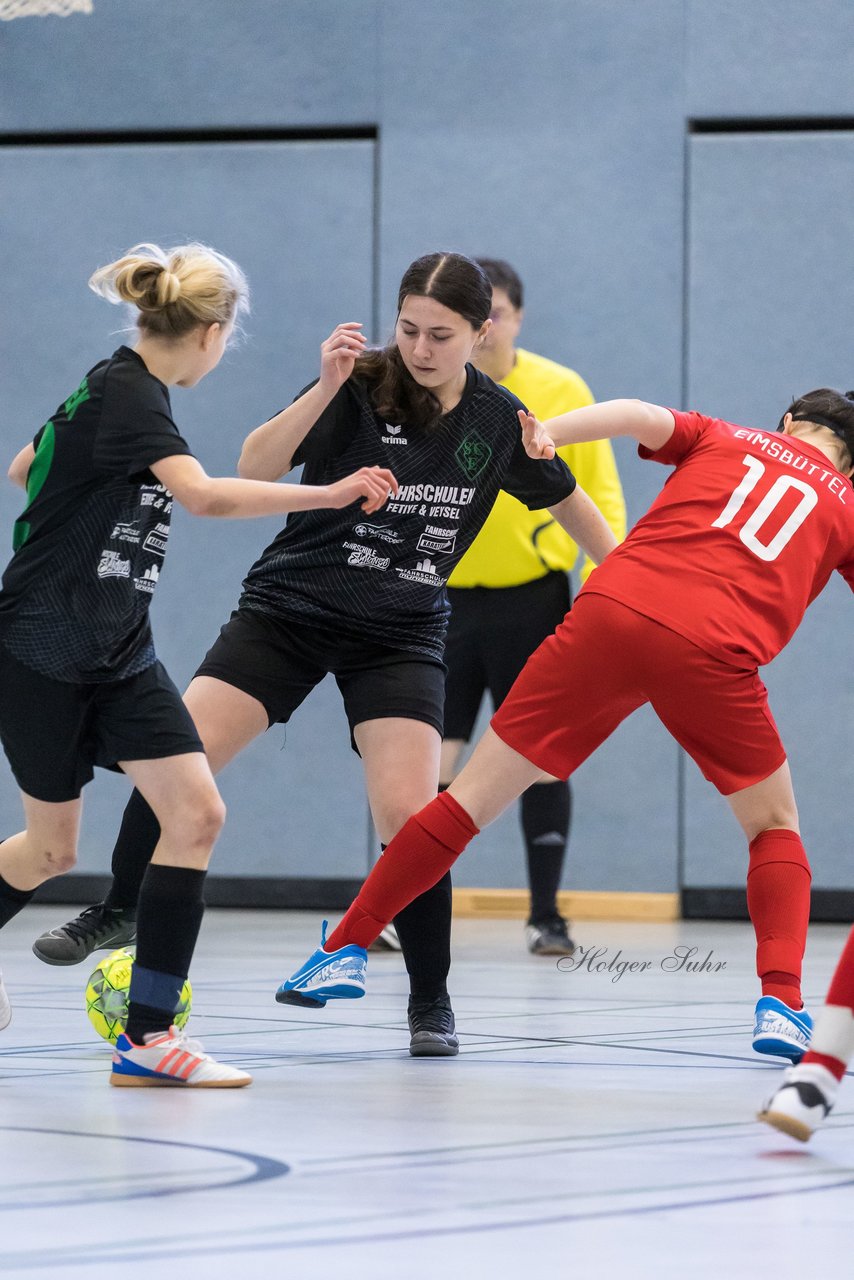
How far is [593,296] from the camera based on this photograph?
23.3 feet

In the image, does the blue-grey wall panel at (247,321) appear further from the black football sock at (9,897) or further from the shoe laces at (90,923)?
the black football sock at (9,897)

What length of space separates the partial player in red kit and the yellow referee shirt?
238 centimetres

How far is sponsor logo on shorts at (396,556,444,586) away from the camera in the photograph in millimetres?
3666

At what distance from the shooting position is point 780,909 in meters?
3.55

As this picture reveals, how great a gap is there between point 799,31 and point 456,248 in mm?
1483

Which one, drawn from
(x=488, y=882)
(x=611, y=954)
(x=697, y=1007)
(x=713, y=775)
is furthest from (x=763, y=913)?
(x=488, y=882)

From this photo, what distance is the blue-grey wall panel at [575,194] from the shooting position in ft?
23.1

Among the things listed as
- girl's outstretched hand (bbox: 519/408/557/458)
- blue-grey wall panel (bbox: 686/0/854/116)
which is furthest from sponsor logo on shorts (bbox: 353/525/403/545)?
blue-grey wall panel (bbox: 686/0/854/116)

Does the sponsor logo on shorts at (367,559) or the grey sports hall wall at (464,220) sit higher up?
the grey sports hall wall at (464,220)

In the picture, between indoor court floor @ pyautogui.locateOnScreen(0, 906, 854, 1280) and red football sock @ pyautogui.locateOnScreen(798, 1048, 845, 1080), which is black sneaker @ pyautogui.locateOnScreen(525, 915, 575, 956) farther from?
red football sock @ pyautogui.locateOnScreen(798, 1048, 845, 1080)

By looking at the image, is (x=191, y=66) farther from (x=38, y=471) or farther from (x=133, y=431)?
(x=133, y=431)

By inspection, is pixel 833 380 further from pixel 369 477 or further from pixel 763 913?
pixel 369 477

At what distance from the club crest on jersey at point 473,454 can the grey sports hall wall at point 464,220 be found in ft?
11.3

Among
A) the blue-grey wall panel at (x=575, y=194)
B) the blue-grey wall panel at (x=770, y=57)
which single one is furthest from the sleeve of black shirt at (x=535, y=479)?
the blue-grey wall panel at (x=770, y=57)
